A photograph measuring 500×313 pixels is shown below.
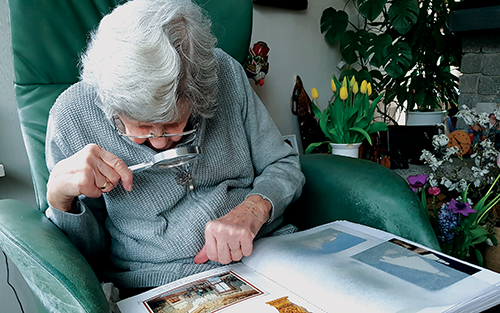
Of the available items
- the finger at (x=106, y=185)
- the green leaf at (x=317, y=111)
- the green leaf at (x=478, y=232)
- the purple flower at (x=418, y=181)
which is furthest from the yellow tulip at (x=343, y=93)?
the finger at (x=106, y=185)

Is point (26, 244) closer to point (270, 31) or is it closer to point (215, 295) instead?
point (215, 295)

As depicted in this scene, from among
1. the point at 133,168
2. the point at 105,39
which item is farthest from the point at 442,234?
the point at 105,39

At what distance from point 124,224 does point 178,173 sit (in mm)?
156

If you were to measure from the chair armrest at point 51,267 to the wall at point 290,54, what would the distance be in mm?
1320

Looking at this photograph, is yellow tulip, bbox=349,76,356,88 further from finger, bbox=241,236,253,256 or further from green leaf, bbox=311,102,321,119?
finger, bbox=241,236,253,256

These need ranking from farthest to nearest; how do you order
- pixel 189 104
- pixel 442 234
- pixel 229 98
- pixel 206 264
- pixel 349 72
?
pixel 349 72, pixel 442 234, pixel 229 98, pixel 206 264, pixel 189 104

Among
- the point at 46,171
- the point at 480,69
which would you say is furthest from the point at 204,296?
the point at 480,69

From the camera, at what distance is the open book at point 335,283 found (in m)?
0.56

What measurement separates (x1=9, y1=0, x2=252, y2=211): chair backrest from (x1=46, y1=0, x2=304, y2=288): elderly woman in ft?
0.51

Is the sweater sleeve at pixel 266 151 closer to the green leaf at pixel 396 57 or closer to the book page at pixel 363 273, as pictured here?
the book page at pixel 363 273

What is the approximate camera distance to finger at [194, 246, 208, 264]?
0.79 metres

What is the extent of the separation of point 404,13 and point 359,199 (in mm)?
1407

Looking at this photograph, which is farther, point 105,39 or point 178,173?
point 178,173

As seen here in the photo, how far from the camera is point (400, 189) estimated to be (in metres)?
0.86
